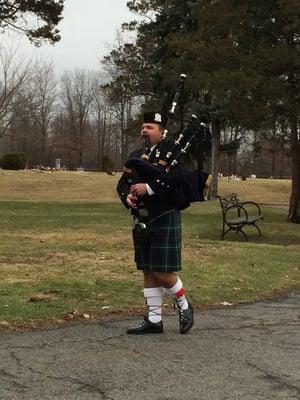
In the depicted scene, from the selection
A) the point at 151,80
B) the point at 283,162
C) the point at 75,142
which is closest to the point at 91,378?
the point at 151,80

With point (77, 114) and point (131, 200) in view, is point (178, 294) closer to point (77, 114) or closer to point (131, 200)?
point (131, 200)

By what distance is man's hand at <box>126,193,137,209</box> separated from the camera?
225 inches

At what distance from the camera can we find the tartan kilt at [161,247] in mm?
5812

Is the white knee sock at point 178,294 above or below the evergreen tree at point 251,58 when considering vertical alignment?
below

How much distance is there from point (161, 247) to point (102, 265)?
434 centimetres

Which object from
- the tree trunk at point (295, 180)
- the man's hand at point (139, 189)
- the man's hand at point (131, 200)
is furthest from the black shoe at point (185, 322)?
the tree trunk at point (295, 180)

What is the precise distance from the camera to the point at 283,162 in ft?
306

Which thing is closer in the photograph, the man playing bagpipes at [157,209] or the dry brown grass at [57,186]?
the man playing bagpipes at [157,209]

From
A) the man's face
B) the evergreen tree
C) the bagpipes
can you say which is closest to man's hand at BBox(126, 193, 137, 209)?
the bagpipes

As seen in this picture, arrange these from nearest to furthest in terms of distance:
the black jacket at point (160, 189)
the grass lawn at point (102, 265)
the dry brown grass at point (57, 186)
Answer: the black jacket at point (160, 189)
the grass lawn at point (102, 265)
the dry brown grass at point (57, 186)

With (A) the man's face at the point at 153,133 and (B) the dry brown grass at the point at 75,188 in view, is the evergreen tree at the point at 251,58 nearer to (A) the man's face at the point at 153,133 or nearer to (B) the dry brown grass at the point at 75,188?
(A) the man's face at the point at 153,133

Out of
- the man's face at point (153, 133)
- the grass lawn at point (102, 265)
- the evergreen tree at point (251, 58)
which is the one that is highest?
the evergreen tree at point (251, 58)

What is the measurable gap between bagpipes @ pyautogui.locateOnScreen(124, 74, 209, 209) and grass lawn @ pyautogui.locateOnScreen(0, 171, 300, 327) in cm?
183

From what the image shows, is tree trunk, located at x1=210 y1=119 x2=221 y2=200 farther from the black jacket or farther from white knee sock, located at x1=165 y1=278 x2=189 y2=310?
the black jacket
